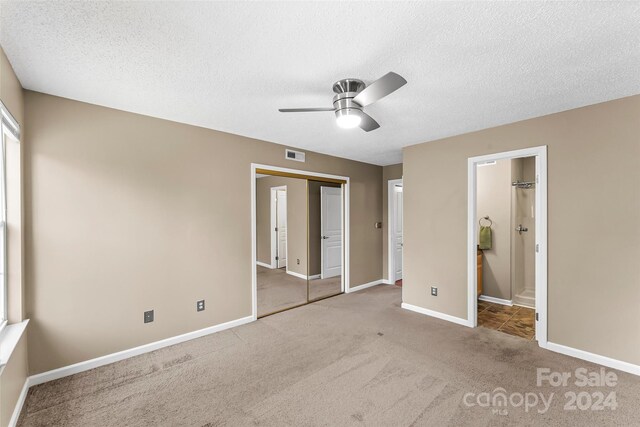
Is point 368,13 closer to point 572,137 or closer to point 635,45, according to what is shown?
point 635,45

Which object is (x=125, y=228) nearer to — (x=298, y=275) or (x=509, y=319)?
(x=298, y=275)

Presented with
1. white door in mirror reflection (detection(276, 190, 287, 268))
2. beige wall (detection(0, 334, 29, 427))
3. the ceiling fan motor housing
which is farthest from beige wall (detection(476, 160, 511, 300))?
beige wall (detection(0, 334, 29, 427))

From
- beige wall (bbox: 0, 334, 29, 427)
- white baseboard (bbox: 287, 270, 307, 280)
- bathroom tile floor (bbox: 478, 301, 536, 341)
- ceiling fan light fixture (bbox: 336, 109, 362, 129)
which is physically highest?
ceiling fan light fixture (bbox: 336, 109, 362, 129)

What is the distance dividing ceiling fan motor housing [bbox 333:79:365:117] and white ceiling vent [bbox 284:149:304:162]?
196 centimetres

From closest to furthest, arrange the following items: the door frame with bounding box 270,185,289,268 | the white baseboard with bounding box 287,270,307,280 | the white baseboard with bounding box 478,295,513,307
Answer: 1. the white baseboard with bounding box 478,295,513,307
2. the white baseboard with bounding box 287,270,307,280
3. the door frame with bounding box 270,185,289,268

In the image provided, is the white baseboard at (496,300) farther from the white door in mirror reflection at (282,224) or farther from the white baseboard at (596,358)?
the white door in mirror reflection at (282,224)

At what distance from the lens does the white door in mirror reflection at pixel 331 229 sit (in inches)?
204

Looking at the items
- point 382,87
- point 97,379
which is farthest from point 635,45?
point 97,379

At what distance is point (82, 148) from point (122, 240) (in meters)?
0.90

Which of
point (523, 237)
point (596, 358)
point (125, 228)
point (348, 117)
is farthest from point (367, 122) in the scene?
point (523, 237)

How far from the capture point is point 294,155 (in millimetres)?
4090

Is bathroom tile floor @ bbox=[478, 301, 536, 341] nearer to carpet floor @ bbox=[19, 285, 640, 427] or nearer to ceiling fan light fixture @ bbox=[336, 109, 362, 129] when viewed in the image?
carpet floor @ bbox=[19, 285, 640, 427]

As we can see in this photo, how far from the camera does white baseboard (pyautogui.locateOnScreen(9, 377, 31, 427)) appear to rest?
182 cm

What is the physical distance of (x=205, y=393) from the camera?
2.19m
